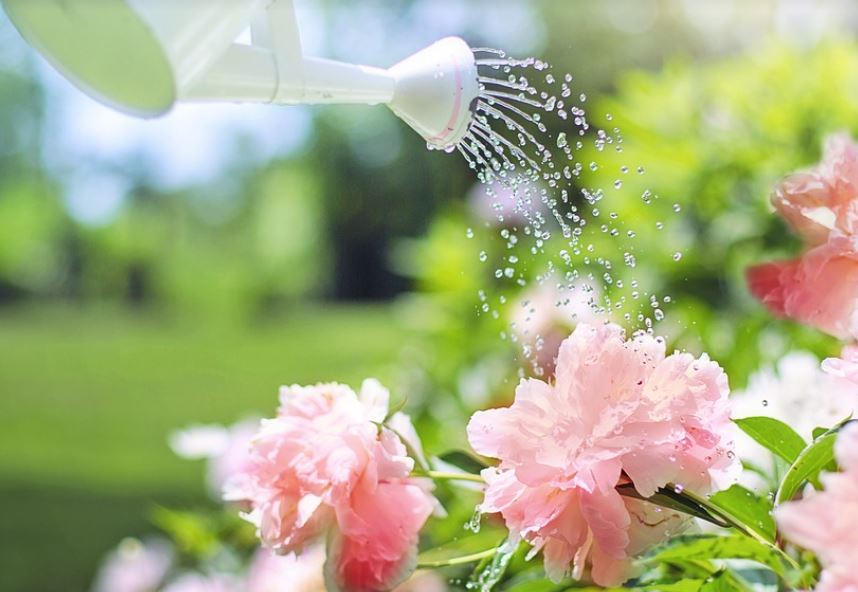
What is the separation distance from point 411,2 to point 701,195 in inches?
288

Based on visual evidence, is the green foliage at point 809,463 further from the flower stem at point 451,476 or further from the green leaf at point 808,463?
the flower stem at point 451,476

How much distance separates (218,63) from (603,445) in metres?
0.19

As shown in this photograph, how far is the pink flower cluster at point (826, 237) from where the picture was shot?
44 cm

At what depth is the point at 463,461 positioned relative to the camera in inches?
20.7

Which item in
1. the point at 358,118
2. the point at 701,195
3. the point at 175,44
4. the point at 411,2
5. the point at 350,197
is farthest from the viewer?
the point at 358,118

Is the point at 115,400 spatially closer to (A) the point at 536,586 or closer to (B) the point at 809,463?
(A) the point at 536,586

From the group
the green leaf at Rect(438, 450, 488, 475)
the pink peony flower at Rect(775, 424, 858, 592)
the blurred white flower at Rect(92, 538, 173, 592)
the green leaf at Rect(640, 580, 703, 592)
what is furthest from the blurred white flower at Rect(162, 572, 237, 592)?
the pink peony flower at Rect(775, 424, 858, 592)

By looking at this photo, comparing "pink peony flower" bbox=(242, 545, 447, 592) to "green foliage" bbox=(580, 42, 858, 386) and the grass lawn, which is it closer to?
"green foliage" bbox=(580, 42, 858, 386)

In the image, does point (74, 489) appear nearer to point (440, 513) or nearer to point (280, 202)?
point (440, 513)

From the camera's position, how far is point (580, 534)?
0.39 metres

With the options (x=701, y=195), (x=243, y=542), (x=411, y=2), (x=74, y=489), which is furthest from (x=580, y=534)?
(x=411, y=2)

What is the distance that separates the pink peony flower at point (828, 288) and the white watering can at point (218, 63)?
0.16 m

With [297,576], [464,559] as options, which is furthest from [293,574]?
[464,559]

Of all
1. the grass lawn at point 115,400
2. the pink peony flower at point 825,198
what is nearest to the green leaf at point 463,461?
the pink peony flower at point 825,198
